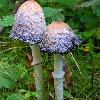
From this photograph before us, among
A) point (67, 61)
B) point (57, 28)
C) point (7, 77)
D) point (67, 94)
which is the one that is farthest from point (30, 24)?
point (67, 61)

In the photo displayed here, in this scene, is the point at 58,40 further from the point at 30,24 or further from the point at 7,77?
the point at 7,77

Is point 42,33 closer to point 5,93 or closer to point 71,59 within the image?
point 5,93

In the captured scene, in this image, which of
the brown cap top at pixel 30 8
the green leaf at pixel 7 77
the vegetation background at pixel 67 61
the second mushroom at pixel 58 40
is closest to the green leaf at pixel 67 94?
the vegetation background at pixel 67 61

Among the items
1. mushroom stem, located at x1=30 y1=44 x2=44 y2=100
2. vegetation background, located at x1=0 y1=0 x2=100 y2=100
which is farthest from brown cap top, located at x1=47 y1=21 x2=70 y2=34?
vegetation background, located at x1=0 y1=0 x2=100 y2=100

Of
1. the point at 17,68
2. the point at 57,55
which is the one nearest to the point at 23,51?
the point at 17,68

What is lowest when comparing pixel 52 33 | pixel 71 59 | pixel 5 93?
pixel 5 93

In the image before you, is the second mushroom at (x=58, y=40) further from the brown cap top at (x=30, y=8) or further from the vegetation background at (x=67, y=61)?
the vegetation background at (x=67, y=61)

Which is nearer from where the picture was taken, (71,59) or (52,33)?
(52,33)
